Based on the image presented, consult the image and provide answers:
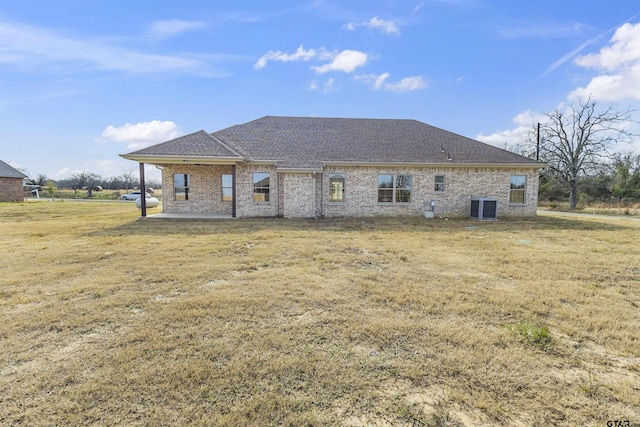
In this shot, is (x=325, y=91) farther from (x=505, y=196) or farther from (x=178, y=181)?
(x=505, y=196)

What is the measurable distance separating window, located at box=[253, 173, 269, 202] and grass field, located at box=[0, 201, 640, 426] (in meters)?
8.31

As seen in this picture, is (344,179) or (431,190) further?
(431,190)

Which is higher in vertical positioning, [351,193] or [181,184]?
[181,184]

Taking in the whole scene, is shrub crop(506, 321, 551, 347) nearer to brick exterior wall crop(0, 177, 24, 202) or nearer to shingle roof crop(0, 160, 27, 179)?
shingle roof crop(0, 160, 27, 179)

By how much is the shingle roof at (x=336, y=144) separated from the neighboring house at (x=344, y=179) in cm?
6

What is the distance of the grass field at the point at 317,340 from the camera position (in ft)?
7.49

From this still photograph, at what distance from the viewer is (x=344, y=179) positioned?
1550 centimetres

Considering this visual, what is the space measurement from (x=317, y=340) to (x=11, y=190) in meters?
41.7

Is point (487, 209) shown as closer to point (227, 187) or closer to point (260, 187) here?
point (260, 187)

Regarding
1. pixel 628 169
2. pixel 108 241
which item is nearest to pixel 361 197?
pixel 108 241

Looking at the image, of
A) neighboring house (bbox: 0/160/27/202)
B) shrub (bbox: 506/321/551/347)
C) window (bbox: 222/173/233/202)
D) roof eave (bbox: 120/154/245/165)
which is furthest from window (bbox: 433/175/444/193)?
neighboring house (bbox: 0/160/27/202)

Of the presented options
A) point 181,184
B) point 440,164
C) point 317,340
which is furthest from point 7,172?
point 317,340

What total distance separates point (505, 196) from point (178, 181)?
704 inches

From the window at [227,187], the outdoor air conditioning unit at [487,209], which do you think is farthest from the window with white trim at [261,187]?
the outdoor air conditioning unit at [487,209]
